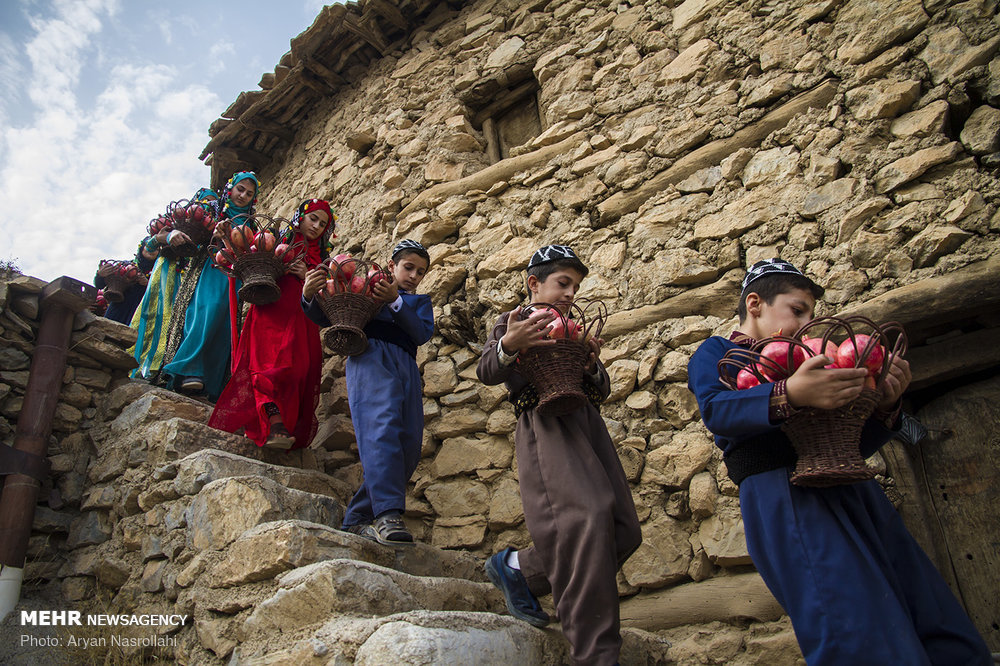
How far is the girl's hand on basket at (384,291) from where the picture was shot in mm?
2969

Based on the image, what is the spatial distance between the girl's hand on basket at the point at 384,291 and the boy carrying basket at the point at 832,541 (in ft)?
4.81

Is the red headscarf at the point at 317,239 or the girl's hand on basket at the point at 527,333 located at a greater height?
the red headscarf at the point at 317,239

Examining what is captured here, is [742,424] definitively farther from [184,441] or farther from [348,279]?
[184,441]

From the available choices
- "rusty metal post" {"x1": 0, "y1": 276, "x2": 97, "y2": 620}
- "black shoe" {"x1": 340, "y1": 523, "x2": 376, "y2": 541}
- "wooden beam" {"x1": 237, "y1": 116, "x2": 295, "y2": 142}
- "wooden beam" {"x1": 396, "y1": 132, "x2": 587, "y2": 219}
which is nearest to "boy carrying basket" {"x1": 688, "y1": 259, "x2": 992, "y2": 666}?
"black shoe" {"x1": 340, "y1": 523, "x2": 376, "y2": 541}

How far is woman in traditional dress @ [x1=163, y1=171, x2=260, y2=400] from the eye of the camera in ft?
13.4

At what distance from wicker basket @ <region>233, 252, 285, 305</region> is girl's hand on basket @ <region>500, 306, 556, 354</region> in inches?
70.2

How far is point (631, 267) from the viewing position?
3.39 metres

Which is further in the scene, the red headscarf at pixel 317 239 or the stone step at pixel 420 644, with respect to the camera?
the red headscarf at pixel 317 239

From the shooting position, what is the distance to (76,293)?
3.81 m

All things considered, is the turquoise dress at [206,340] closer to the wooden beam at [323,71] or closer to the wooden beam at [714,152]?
the wooden beam at [323,71]

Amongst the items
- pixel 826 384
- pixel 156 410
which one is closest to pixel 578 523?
pixel 826 384

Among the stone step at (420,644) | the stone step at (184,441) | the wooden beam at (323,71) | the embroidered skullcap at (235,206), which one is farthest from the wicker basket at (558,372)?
the wooden beam at (323,71)

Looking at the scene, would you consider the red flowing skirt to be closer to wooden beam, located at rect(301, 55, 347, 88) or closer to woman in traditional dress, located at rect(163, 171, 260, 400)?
woman in traditional dress, located at rect(163, 171, 260, 400)

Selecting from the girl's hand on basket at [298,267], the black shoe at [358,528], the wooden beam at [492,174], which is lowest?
the black shoe at [358,528]
